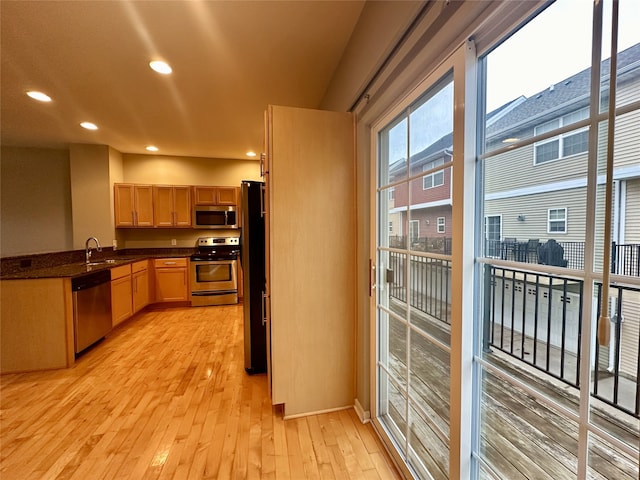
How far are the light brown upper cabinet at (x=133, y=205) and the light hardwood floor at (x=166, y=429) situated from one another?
263 cm

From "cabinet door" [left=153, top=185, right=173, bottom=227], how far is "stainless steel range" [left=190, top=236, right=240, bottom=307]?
2.67 ft

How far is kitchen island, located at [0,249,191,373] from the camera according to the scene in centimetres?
264

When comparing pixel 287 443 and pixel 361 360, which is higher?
pixel 361 360

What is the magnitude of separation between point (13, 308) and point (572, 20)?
4278 mm

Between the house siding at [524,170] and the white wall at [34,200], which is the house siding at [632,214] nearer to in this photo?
the house siding at [524,170]

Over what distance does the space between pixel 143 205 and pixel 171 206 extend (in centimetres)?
44

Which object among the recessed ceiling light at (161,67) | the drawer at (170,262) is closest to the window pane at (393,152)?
the recessed ceiling light at (161,67)

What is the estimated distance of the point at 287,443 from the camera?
172 cm

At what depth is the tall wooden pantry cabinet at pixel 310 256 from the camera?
6.07ft

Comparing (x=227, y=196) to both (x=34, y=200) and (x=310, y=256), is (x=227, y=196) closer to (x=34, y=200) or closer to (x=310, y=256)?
(x=34, y=200)

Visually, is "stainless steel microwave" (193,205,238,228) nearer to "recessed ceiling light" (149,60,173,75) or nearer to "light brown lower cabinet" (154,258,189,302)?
"light brown lower cabinet" (154,258,189,302)

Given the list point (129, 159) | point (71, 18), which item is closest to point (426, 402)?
point (71, 18)

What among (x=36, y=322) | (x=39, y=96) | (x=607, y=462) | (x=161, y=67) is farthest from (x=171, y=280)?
(x=607, y=462)

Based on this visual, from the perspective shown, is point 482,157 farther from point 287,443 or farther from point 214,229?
point 214,229
